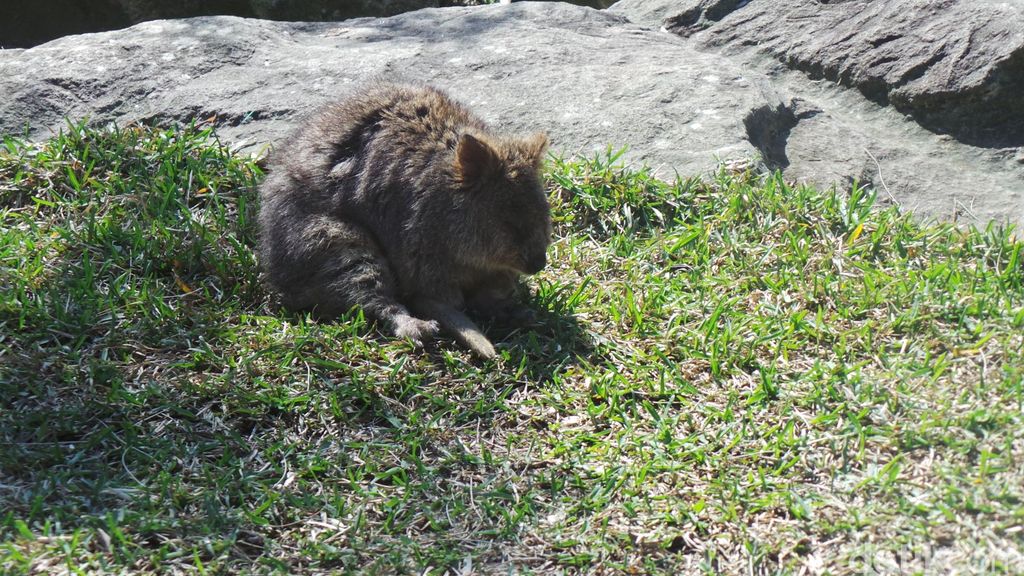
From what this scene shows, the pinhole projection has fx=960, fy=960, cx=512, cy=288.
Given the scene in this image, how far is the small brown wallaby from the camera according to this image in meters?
5.38

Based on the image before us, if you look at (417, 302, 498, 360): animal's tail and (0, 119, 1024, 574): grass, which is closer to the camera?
(0, 119, 1024, 574): grass

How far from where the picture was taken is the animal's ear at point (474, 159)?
17.4 feet

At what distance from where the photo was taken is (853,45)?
773 cm

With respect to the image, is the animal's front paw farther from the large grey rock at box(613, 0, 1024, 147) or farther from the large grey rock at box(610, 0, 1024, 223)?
the large grey rock at box(613, 0, 1024, 147)

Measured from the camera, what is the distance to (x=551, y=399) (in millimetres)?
4809

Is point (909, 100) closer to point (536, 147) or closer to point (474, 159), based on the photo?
point (536, 147)

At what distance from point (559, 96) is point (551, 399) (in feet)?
10.9

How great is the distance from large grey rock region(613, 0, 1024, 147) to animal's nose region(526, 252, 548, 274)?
11.5 feet

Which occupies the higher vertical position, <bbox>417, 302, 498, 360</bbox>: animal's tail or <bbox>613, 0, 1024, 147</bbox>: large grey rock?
<bbox>613, 0, 1024, 147</bbox>: large grey rock

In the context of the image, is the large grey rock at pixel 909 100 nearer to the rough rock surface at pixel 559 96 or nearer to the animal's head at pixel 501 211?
the rough rock surface at pixel 559 96

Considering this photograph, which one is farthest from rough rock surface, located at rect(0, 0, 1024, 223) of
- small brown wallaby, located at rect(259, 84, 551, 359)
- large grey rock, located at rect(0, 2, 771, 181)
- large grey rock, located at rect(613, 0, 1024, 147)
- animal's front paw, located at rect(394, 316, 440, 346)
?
animal's front paw, located at rect(394, 316, 440, 346)

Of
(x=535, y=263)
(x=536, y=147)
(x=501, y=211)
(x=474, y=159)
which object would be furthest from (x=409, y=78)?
(x=535, y=263)

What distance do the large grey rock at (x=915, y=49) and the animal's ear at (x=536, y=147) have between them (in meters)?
3.23

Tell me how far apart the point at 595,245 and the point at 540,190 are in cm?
70
